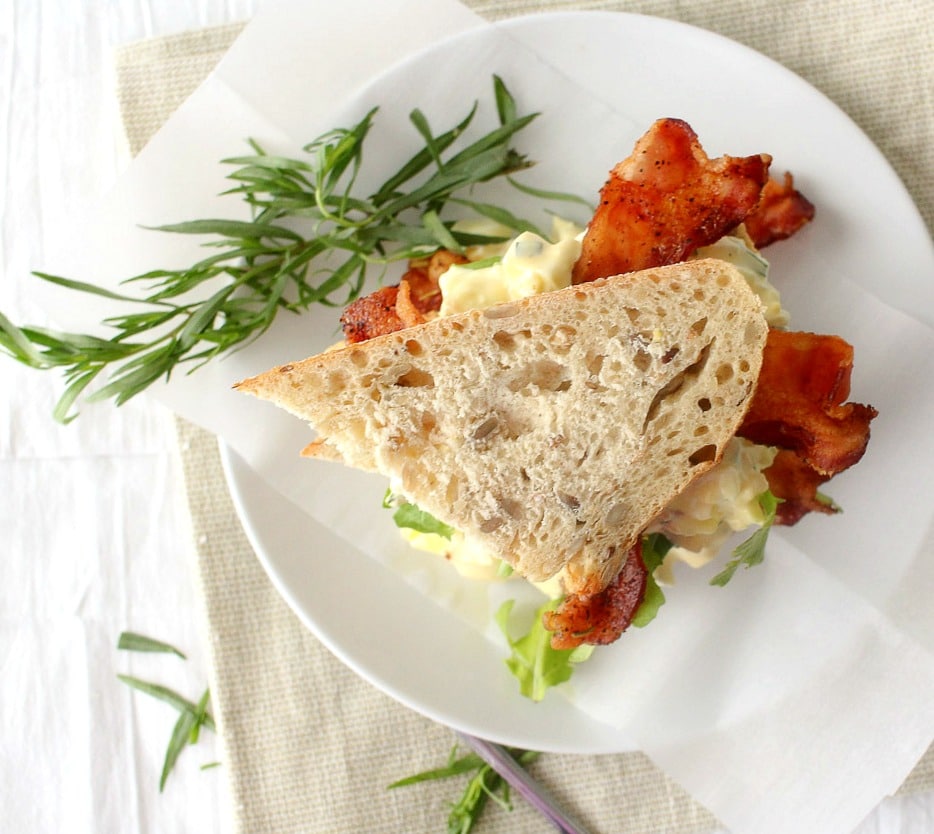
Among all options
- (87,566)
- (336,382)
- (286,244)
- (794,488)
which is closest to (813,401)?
(794,488)

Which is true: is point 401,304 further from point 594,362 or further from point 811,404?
point 811,404

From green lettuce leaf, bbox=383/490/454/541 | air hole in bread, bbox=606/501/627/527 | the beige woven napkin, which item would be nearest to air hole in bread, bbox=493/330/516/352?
air hole in bread, bbox=606/501/627/527

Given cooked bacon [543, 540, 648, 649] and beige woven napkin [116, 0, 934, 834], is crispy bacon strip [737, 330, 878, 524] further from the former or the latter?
beige woven napkin [116, 0, 934, 834]

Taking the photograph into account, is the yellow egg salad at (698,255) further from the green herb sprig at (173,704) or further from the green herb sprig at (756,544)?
the green herb sprig at (173,704)

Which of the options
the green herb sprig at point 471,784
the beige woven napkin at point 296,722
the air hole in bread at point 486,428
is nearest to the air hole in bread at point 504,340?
the air hole in bread at point 486,428

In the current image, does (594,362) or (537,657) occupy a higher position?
(594,362)

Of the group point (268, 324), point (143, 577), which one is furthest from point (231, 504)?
point (268, 324)
